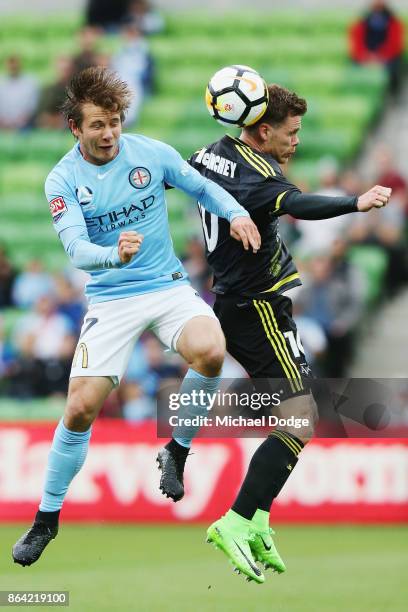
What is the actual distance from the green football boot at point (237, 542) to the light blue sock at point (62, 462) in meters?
0.90

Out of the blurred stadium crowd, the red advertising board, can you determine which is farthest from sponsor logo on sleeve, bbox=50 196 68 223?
the blurred stadium crowd

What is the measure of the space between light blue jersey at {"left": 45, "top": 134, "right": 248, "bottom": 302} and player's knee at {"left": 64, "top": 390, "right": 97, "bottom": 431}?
64cm

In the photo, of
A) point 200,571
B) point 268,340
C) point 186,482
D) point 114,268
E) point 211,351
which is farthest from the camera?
point 186,482

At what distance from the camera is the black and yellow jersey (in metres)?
8.13

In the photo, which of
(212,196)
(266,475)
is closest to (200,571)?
(266,475)

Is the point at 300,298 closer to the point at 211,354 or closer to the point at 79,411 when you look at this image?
the point at 211,354

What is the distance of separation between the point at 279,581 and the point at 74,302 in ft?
20.3

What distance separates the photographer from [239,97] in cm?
812

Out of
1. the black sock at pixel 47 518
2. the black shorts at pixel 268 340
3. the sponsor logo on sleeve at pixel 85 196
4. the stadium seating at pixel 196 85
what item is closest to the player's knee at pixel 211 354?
the black shorts at pixel 268 340

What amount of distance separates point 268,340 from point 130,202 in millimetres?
1160

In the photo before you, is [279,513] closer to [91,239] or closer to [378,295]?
[378,295]

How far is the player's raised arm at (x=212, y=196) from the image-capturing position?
25.5 ft

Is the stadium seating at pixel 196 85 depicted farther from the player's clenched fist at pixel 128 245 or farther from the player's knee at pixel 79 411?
the player's clenched fist at pixel 128 245

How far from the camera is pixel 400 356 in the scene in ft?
53.4
